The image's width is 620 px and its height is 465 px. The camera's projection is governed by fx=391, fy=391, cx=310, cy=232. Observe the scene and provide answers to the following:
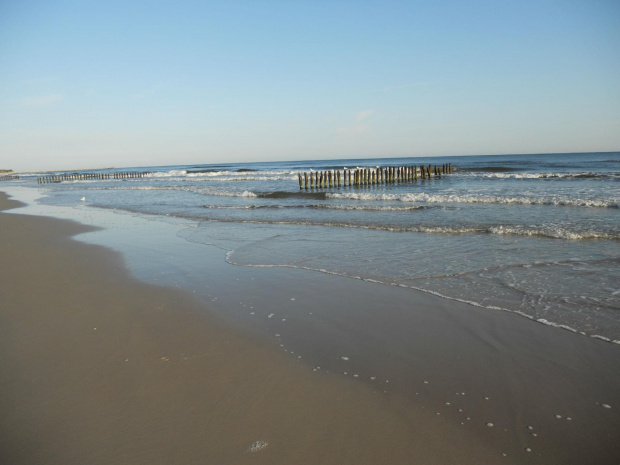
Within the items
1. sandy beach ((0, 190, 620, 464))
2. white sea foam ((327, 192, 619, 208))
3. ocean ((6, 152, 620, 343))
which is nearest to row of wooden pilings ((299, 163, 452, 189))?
white sea foam ((327, 192, 619, 208))

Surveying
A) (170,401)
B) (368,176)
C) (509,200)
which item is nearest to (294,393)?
(170,401)

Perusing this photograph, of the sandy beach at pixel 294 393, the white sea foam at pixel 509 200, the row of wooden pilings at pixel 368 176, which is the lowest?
the sandy beach at pixel 294 393

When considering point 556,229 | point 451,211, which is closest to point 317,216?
point 451,211

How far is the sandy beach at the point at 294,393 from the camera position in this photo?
2729mm

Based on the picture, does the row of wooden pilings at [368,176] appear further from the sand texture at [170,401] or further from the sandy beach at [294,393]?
the sand texture at [170,401]

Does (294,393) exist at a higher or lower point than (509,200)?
lower

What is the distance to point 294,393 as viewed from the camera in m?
3.43

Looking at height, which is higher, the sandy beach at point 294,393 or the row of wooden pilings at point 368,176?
the row of wooden pilings at point 368,176

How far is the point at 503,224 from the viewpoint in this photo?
12180 mm

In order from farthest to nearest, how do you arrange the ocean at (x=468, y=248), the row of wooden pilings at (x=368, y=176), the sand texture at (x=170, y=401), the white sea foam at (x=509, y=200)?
the row of wooden pilings at (x=368, y=176) < the white sea foam at (x=509, y=200) < the ocean at (x=468, y=248) < the sand texture at (x=170, y=401)

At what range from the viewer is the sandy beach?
2.73m

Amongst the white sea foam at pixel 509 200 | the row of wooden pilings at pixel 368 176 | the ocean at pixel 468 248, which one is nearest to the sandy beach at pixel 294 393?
the ocean at pixel 468 248

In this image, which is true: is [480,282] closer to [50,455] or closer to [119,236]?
[50,455]

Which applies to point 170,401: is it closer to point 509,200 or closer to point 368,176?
point 509,200
